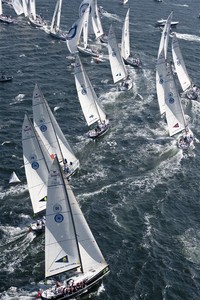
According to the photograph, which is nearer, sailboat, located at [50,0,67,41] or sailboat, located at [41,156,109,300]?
sailboat, located at [41,156,109,300]

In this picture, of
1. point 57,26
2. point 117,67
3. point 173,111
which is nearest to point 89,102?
point 173,111

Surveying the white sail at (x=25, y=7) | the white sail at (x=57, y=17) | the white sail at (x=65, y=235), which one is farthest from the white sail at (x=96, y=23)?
the white sail at (x=65, y=235)

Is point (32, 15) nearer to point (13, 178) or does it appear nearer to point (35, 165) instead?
point (13, 178)

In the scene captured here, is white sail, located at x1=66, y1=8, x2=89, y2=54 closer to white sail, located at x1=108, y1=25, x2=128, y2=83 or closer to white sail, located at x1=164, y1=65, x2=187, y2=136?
white sail, located at x1=108, y1=25, x2=128, y2=83

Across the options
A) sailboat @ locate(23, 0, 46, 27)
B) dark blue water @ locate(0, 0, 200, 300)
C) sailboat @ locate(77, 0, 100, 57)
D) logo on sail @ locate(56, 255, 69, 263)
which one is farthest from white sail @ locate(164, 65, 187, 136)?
sailboat @ locate(23, 0, 46, 27)

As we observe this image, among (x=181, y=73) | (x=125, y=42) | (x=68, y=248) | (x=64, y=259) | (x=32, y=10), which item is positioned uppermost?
(x=32, y=10)

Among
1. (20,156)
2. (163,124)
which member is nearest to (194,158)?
(163,124)

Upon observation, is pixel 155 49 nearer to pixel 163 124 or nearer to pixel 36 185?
pixel 163 124
